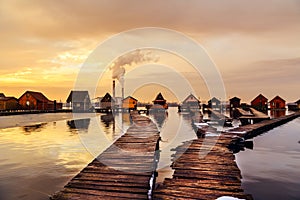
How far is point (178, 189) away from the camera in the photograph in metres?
7.52

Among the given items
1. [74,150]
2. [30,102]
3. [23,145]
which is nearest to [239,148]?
[74,150]

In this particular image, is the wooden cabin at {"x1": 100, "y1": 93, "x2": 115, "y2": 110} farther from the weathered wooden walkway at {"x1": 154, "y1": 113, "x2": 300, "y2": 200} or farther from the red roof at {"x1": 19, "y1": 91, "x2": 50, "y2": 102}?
the weathered wooden walkway at {"x1": 154, "y1": 113, "x2": 300, "y2": 200}

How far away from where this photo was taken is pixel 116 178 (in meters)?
8.24

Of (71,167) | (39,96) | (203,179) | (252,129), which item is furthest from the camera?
(39,96)

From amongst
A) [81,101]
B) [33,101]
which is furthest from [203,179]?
[81,101]

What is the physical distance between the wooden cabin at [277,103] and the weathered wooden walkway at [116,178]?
111m

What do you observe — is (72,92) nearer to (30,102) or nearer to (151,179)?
(30,102)

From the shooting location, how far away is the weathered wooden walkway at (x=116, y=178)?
7266 millimetres

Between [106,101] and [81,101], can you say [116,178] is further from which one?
[106,101]

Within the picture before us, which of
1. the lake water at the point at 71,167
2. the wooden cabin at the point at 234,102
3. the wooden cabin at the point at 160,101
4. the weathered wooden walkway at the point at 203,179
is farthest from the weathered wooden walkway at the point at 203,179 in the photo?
the wooden cabin at the point at 160,101

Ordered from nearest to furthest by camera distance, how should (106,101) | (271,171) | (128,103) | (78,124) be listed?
(271,171) < (78,124) < (128,103) < (106,101)

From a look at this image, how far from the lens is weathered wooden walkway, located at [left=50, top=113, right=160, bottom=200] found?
727 cm

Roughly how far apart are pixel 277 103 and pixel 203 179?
11372cm

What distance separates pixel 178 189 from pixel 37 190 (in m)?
5.53
